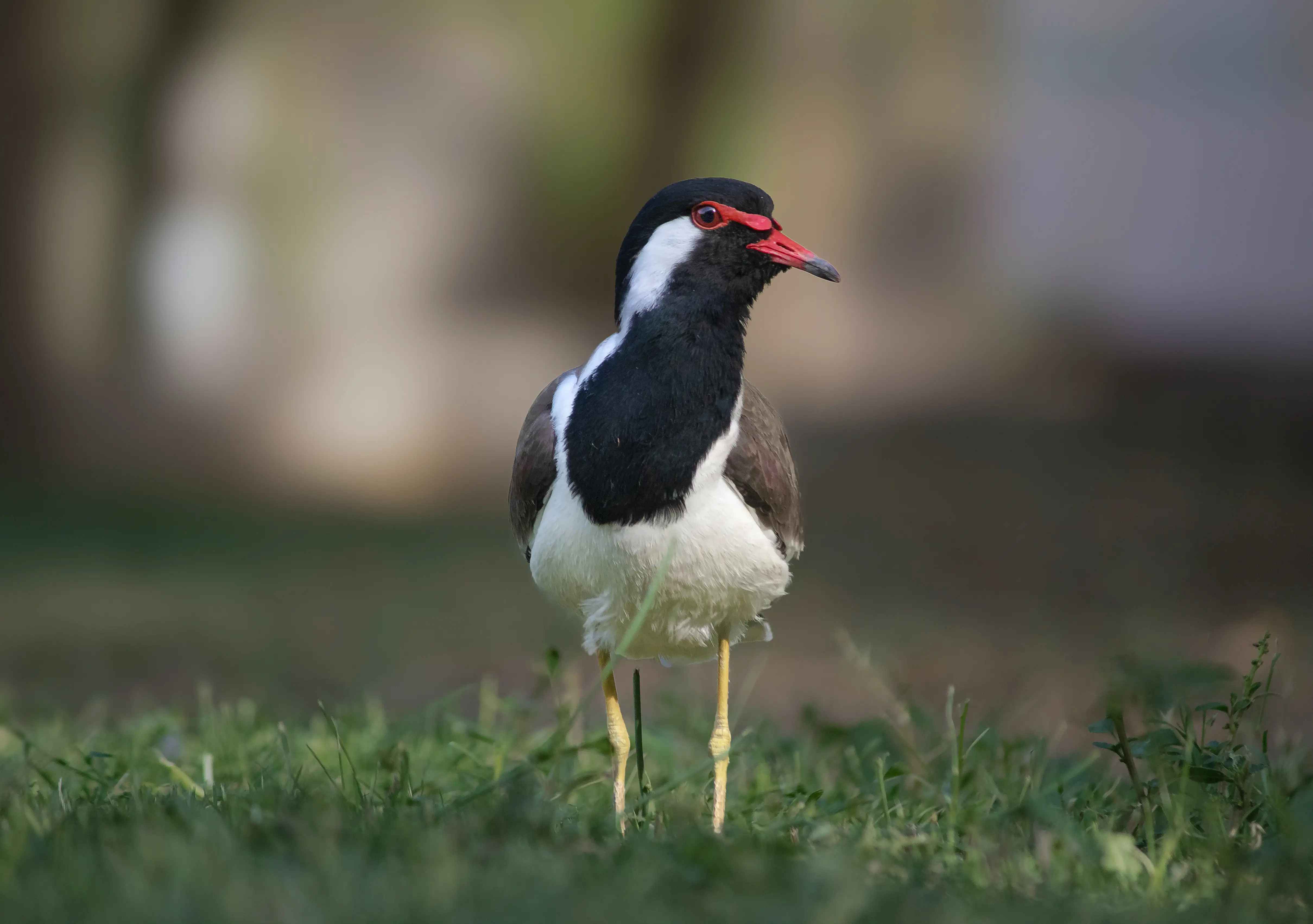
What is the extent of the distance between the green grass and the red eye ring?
1.06 meters

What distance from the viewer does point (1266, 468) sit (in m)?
6.41

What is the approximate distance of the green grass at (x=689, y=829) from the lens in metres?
1.74

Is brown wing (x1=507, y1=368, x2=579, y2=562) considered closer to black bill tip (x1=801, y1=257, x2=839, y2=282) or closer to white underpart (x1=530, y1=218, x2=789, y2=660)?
white underpart (x1=530, y1=218, x2=789, y2=660)

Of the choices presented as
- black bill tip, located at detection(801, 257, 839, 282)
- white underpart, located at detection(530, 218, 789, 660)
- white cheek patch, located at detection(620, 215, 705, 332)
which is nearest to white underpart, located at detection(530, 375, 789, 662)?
white underpart, located at detection(530, 218, 789, 660)

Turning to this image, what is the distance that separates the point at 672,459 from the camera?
282 centimetres

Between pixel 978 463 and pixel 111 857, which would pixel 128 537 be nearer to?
pixel 978 463

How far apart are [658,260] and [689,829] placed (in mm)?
1365

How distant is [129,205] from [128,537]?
189 centimetres

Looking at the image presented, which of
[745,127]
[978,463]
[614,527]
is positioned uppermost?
[745,127]

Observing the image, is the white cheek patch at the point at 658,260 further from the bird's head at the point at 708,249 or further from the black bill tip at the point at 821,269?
the black bill tip at the point at 821,269

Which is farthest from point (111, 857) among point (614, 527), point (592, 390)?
point (592, 390)

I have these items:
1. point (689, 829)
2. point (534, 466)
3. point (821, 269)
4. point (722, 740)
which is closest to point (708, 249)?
point (821, 269)

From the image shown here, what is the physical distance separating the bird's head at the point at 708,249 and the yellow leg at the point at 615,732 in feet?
2.75

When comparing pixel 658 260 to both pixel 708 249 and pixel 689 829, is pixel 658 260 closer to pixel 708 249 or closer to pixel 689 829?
pixel 708 249
